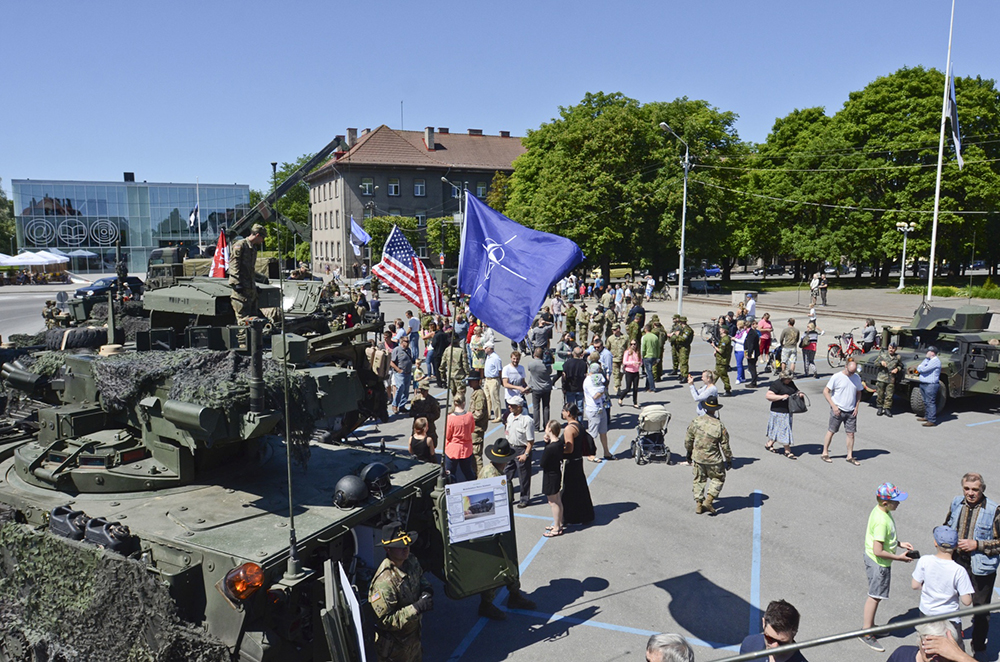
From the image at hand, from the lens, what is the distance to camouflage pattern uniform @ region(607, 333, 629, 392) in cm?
1741

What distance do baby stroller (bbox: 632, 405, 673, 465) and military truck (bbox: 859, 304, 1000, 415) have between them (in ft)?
21.9

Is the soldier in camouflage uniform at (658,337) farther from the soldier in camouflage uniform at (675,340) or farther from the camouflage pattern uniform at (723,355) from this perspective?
the camouflage pattern uniform at (723,355)

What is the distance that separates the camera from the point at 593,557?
8914 millimetres

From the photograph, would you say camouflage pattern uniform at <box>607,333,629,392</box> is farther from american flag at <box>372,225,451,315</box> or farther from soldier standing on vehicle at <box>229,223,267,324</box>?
soldier standing on vehicle at <box>229,223,267,324</box>

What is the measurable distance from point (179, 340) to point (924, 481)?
36.2ft

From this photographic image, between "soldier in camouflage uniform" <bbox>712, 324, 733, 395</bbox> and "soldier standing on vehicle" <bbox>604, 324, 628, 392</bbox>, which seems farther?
"soldier standing on vehicle" <bbox>604, 324, 628, 392</bbox>

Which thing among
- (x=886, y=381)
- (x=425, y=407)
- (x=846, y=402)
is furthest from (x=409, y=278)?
(x=886, y=381)

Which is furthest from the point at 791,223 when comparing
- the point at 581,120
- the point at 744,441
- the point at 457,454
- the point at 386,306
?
the point at 457,454

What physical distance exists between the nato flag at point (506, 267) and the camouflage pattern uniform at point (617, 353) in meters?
9.61

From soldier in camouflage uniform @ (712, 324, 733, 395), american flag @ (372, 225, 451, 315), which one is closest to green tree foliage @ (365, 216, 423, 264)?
american flag @ (372, 225, 451, 315)

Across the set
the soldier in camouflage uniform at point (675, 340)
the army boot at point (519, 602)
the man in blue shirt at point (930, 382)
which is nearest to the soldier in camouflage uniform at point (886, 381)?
the man in blue shirt at point (930, 382)

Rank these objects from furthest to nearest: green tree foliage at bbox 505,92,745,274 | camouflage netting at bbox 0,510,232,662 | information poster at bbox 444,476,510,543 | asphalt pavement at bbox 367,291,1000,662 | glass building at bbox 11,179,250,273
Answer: glass building at bbox 11,179,250,273, green tree foliage at bbox 505,92,745,274, asphalt pavement at bbox 367,291,1000,662, information poster at bbox 444,476,510,543, camouflage netting at bbox 0,510,232,662

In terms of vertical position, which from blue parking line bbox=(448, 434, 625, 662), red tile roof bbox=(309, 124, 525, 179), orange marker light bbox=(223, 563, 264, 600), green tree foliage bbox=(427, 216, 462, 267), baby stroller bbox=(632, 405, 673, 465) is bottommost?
blue parking line bbox=(448, 434, 625, 662)

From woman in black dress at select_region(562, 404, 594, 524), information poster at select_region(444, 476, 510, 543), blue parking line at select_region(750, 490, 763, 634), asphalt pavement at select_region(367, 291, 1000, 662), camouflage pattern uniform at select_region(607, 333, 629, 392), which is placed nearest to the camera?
information poster at select_region(444, 476, 510, 543)
